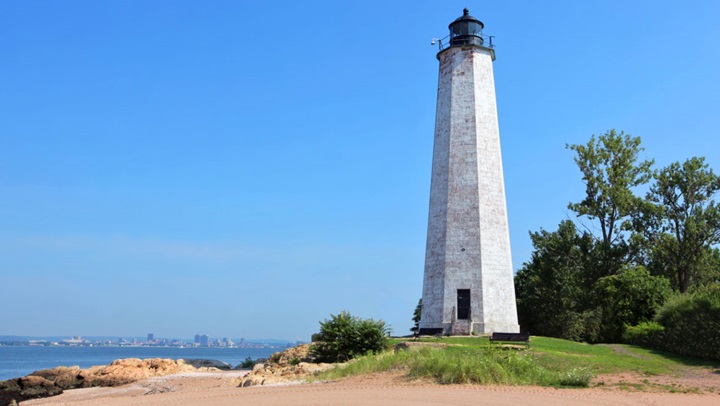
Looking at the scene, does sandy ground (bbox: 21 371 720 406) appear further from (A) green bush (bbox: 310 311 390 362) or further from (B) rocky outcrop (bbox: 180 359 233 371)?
(B) rocky outcrop (bbox: 180 359 233 371)

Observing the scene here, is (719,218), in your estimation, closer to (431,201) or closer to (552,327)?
(552,327)

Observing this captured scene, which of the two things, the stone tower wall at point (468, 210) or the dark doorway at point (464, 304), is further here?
the stone tower wall at point (468, 210)

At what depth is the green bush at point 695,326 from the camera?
72.4 feet

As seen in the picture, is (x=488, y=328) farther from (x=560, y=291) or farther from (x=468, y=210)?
(x=560, y=291)

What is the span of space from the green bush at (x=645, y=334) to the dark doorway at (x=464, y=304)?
272 inches

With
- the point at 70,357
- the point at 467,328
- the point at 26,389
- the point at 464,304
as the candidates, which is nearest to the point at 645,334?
the point at 467,328

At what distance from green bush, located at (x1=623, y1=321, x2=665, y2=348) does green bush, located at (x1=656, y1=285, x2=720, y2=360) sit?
0.37m

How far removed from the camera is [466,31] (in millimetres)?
30016

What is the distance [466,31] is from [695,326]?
15.7 meters

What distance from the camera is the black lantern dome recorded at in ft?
97.3

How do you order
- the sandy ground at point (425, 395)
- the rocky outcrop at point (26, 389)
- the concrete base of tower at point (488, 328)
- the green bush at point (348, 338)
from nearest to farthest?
the sandy ground at point (425, 395) < the green bush at point (348, 338) < the rocky outcrop at point (26, 389) < the concrete base of tower at point (488, 328)

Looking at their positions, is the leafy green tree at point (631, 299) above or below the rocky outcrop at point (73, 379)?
above

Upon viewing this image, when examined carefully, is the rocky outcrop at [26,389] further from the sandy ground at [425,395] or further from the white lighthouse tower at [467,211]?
the white lighthouse tower at [467,211]

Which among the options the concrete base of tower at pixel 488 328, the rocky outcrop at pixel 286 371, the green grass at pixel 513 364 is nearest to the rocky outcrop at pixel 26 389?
the rocky outcrop at pixel 286 371
